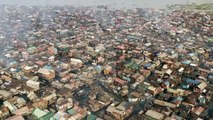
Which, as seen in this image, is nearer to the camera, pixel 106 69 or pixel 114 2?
pixel 106 69

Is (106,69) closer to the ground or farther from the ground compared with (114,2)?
closer to the ground

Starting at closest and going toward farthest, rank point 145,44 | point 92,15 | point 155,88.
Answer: point 155,88
point 145,44
point 92,15

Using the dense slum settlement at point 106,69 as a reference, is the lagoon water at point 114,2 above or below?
above

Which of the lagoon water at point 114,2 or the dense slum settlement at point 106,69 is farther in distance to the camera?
the lagoon water at point 114,2

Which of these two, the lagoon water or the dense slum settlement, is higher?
the lagoon water

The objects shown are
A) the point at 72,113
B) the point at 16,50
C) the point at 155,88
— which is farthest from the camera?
the point at 16,50

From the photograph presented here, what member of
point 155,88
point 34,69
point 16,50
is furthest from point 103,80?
point 16,50

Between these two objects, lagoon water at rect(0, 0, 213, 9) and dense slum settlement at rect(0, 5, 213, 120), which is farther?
lagoon water at rect(0, 0, 213, 9)

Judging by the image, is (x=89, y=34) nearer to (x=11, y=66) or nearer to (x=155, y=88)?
(x=11, y=66)
